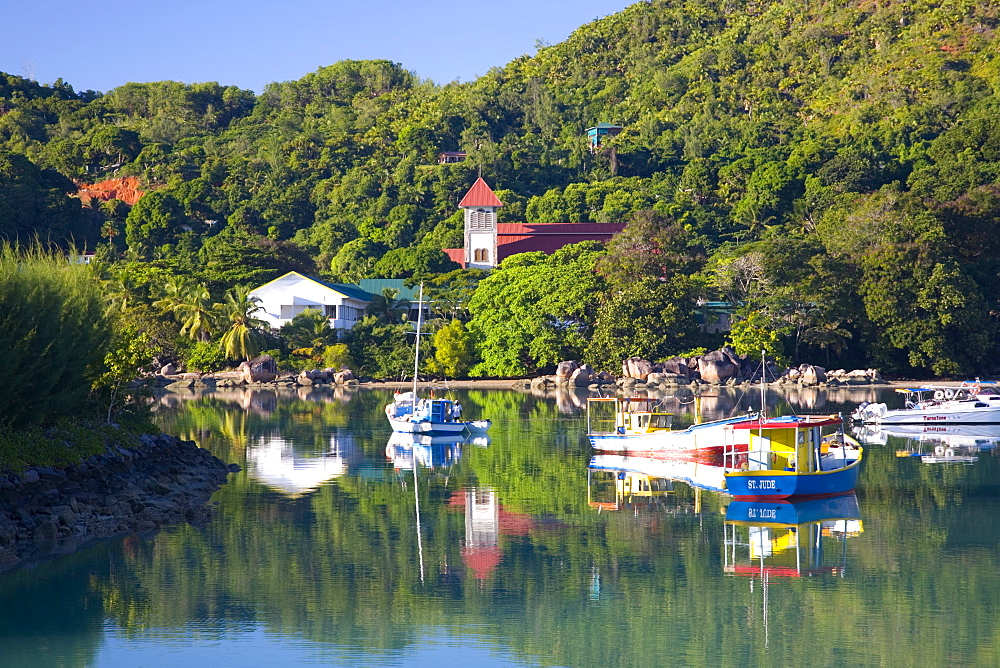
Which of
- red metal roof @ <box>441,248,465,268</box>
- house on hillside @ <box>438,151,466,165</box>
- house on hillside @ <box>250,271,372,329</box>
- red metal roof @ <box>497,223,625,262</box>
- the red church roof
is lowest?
house on hillside @ <box>250,271,372,329</box>

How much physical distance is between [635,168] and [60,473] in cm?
9561

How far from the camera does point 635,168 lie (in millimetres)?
114688

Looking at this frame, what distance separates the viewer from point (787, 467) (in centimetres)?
2750

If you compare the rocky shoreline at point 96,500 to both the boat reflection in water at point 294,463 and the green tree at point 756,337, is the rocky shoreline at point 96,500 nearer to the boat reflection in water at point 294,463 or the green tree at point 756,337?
the boat reflection in water at point 294,463

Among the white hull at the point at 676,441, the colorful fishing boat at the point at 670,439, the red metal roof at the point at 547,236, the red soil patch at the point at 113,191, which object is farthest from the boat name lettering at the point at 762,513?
the red soil patch at the point at 113,191

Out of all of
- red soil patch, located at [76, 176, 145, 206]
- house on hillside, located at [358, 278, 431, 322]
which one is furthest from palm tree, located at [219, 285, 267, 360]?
red soil patch, located at [76, 176, 145, 206]

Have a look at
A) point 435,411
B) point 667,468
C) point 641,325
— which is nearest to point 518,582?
point 667,468

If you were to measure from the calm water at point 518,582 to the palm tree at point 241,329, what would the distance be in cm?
4370

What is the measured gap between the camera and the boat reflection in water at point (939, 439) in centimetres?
3781

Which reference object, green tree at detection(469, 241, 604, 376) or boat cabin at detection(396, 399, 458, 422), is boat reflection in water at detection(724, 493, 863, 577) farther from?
green tree at detection(469, 241, 604, 376)

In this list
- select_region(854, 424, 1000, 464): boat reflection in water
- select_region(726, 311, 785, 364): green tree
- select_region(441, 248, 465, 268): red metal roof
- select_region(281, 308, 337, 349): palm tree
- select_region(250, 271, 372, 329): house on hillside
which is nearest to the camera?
select_region(854, 424, 1000, 464): boat reflection in water

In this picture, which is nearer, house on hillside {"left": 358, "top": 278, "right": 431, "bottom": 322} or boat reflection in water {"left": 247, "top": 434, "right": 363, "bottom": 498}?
boat reflection in water {"left": 247, "top": 434, "right": 363, "bottom": 498}

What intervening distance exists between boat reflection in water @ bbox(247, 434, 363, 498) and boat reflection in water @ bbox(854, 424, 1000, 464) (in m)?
18.7

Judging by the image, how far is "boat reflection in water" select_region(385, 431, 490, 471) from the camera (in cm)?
3616
